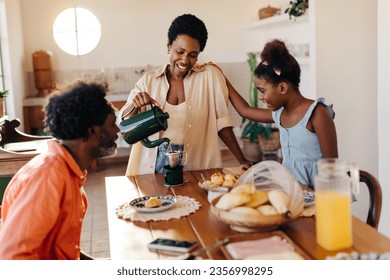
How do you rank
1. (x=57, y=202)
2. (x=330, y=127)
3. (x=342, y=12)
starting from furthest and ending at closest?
1. (x=342, y=12)
2. (x=330, y=127)
3. (x=57, y=202)

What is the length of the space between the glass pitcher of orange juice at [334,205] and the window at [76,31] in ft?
17.1

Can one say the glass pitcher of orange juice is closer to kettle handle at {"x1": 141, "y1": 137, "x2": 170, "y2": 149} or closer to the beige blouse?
kettle handle at {"x1": 141, "y1": 137, "x2": 170, "y2": 149}

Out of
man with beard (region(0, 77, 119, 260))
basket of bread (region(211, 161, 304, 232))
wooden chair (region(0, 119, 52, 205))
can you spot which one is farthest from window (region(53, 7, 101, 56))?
basket of bread (region(211, 161, 304, 232))

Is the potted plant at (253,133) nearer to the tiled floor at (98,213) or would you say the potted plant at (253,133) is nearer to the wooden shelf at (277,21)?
the tiled floor at (98,213)

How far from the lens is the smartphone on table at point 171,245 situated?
1390 mm

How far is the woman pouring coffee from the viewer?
234 cm

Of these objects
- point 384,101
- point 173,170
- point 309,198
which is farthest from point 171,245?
point 384,101
